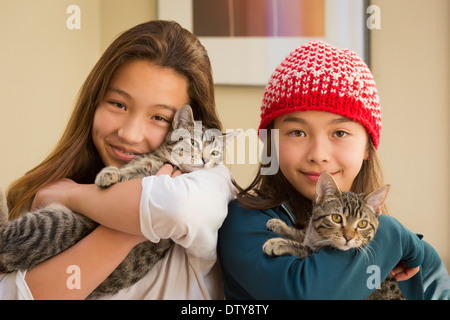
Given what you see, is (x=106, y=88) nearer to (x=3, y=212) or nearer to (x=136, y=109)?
(x=136, y=109)

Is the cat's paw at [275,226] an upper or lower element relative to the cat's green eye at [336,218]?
lower

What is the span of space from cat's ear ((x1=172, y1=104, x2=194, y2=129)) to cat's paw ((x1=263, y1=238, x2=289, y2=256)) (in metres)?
0.37

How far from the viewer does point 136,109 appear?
97 centimetres

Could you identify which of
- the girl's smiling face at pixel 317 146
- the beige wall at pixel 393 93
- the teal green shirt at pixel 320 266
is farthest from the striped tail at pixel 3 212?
the beige wall at pixel 393 93

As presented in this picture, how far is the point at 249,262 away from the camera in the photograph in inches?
30.7

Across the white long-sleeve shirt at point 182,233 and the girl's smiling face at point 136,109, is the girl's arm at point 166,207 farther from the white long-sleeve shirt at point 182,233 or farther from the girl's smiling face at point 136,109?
the girl's smiling face at point 136,109

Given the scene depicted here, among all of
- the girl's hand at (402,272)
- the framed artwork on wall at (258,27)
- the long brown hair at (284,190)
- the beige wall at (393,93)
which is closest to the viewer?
the girl's hand at (402,272)

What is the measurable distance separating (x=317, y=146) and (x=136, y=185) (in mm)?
370

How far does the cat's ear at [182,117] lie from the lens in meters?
0.99

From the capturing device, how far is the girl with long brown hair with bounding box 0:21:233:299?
786 mm

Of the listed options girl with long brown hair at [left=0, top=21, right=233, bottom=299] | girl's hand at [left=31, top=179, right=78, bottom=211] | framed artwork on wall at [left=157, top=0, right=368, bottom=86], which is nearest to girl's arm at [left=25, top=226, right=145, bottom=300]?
girl with long brown hair at [left=0, top=21, right=233, bottom=299]

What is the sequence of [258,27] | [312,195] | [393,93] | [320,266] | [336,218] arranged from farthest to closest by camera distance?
1. [258,27]
2. [393,93]
3. [312,195]
4. [336,218]
5. [320,266]


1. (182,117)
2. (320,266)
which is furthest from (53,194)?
(320,266)
